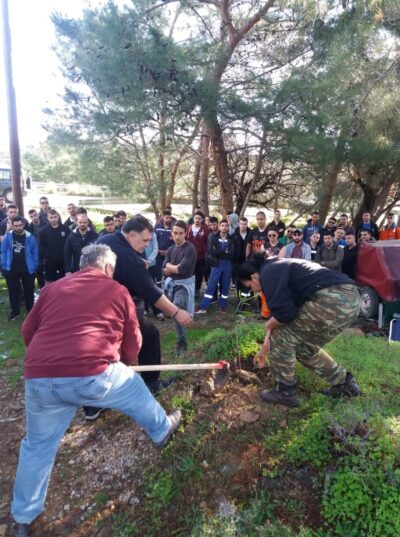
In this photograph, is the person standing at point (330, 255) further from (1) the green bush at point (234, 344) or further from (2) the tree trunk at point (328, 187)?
(2) the tree trunk at point (328, 187)

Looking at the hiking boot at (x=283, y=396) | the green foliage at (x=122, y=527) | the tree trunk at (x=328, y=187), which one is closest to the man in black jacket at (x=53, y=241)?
the hiking boot at (x=283, y=396)

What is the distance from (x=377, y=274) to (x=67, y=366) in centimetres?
565

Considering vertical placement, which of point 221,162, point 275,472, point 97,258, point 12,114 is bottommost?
point 275,472

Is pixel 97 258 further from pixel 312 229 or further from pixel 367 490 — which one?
pixel 312 229

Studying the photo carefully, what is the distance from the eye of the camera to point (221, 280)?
720cm

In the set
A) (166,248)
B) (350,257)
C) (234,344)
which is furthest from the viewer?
(166,248)

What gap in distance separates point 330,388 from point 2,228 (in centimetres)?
688

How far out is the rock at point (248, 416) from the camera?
9.88ft

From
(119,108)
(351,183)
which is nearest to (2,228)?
(119,108)

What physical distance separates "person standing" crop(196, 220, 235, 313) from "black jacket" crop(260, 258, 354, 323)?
395 centimetres

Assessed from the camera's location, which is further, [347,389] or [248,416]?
[347,389]

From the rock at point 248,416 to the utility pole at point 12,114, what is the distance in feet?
24.0

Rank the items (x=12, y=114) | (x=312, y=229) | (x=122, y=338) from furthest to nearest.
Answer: (x=312, y=229), (x=12, y=114), (x=122, y=338)

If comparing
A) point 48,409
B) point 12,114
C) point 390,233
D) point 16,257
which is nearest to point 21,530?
point 48,409
